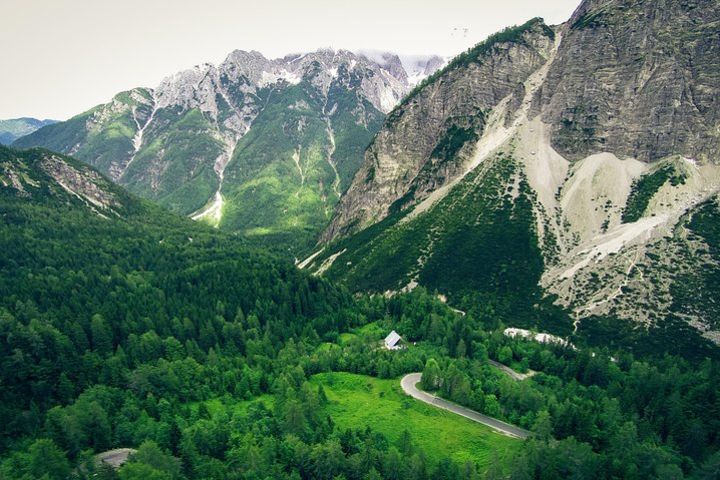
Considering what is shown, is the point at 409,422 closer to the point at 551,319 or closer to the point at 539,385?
the point at 539,385

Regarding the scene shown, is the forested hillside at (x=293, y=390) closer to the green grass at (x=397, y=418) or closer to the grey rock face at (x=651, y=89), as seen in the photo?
the green grass at (x=397, y=418)

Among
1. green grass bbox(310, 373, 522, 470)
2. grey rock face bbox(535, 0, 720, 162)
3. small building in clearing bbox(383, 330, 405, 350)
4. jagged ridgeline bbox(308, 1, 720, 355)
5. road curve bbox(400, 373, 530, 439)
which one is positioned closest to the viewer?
green grass bbox(310, 373, 522, 470)

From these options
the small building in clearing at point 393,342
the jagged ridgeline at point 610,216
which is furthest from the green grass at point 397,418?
the jagged ridgeline at point 610,216

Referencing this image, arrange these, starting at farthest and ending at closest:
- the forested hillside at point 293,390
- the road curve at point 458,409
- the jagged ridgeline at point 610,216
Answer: the jagged ridgeline at point 610,216, the road curve at point 458,409, the forested hillside at point 293,390

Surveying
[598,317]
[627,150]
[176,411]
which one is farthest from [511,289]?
[176,411]

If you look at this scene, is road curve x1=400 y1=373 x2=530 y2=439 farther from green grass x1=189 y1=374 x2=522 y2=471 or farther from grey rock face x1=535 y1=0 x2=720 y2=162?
grey rock face x1=535 y1=0 x2=720 y2=162

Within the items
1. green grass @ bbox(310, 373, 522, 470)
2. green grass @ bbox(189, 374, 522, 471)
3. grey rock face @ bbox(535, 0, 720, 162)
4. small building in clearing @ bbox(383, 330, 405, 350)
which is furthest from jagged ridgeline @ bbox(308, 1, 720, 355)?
green grass @ bbox(189, 374, 522, 471)
